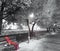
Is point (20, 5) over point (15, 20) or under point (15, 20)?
over

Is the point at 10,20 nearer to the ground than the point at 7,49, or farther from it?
farther from it

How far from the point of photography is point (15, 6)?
2125 cm

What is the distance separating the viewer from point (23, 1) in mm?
20578

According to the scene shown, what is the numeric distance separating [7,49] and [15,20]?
35.2 feet

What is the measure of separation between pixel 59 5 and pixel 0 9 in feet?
96.3

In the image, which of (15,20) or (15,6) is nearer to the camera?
(15,6)

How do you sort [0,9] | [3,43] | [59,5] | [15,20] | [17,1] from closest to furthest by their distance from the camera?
[3,43] → [17,1] → [0,9] → [15,20] → [59,5]

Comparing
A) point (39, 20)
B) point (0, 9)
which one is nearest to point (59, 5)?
point (39, 20)

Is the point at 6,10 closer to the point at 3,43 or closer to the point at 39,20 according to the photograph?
the point at 3,43

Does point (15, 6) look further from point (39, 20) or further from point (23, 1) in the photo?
point (39, 20)

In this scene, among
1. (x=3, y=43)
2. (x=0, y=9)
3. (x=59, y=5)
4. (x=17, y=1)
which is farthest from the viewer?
(x=59, y=5)

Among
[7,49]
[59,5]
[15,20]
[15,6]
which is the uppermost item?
[59,5]

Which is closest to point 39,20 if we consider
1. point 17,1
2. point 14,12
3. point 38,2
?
point 38,2

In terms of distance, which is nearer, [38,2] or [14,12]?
[14,12]
